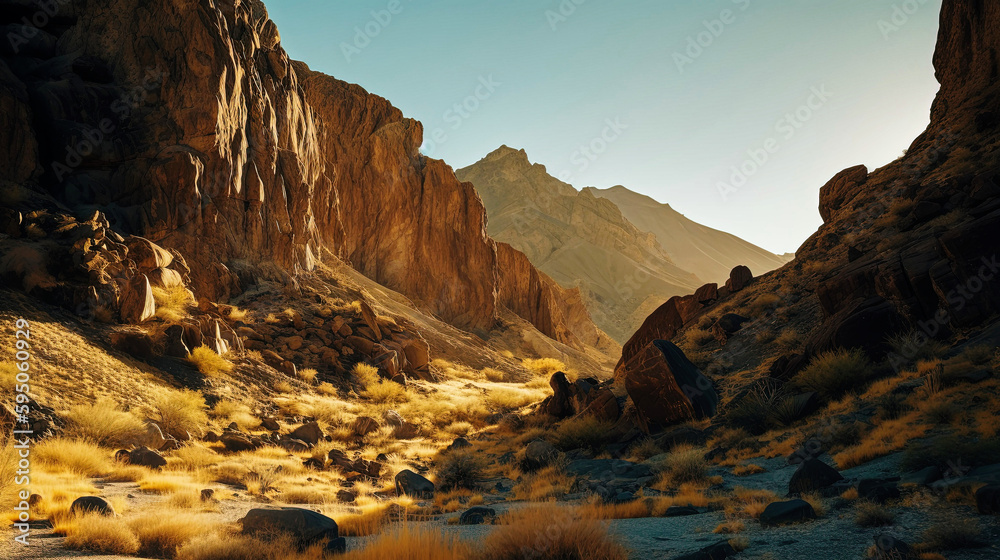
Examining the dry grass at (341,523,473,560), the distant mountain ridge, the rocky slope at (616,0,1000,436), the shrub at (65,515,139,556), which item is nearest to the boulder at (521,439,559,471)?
the rocky slope at (616,0,1000,436)

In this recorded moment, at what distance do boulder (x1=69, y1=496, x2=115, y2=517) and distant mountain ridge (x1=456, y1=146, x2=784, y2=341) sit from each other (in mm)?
97396

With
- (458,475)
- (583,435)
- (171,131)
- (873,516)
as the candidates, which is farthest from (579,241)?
(873,516)

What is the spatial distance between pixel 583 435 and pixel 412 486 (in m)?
5.70

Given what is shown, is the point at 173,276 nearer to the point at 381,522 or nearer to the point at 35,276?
the point at 35,276

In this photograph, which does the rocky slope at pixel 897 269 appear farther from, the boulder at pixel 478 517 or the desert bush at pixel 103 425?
the desert bush at pixel 103 425

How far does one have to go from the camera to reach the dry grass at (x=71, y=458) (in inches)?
320

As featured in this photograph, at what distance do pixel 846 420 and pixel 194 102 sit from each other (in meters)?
28.1

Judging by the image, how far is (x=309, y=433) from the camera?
14953 mm

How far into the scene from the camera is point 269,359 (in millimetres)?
20438

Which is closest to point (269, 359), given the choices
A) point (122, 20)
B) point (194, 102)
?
point (194, 102)

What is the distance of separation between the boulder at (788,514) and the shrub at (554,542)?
194 centimetres

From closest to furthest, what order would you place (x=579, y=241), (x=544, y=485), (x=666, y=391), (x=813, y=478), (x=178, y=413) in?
1. (x=813, y=478)
2. (x=544, y=485)
3. (x=178, y=413)
4. (x=666, y=391)
5. (x=579, y=241)

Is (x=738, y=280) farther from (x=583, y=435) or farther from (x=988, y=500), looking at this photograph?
(x=988, y=500)

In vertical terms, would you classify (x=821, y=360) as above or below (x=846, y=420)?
above
